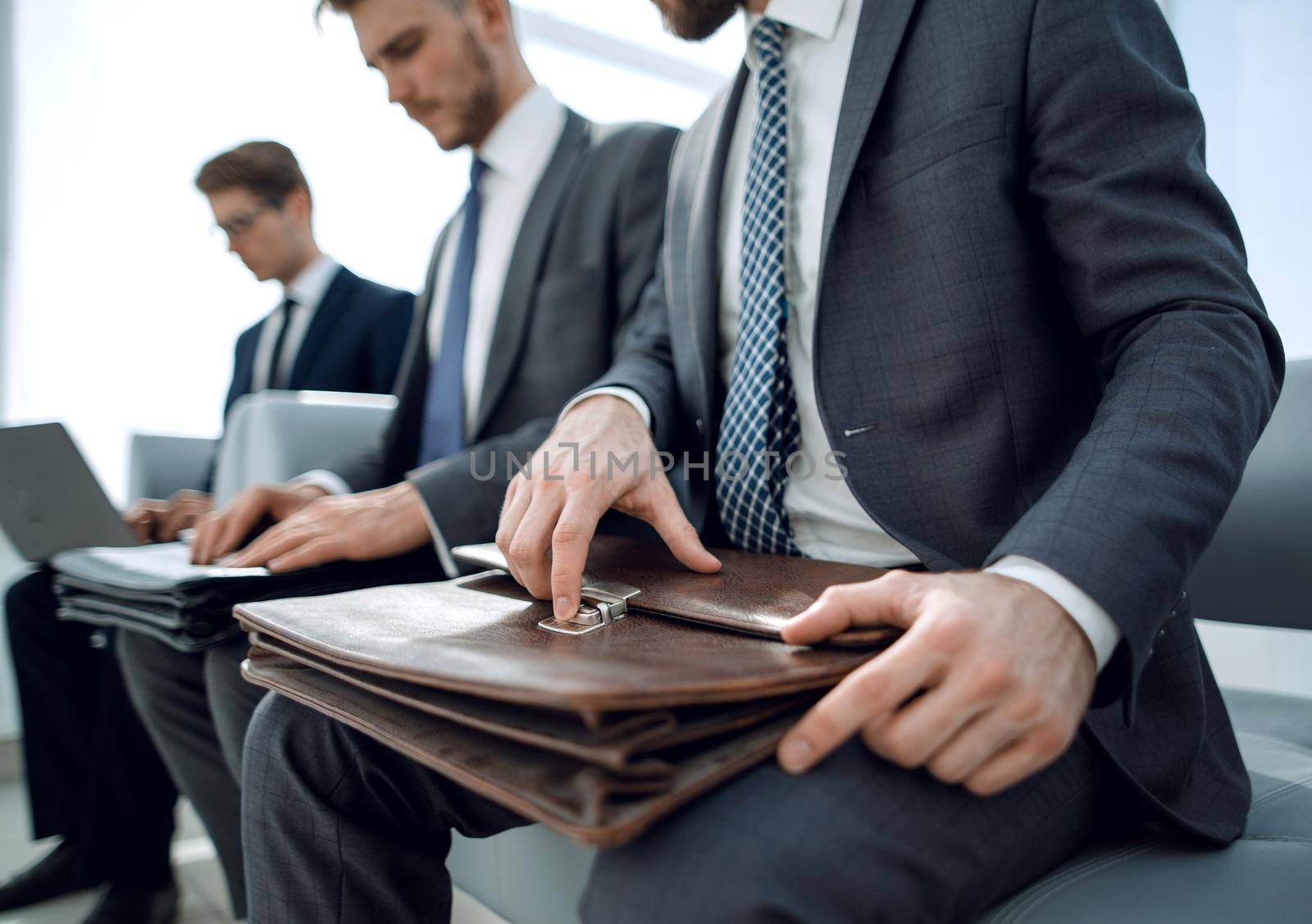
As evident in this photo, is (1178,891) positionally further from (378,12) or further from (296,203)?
(296,203)

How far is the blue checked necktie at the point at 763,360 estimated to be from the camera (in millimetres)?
743

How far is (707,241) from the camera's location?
85cm

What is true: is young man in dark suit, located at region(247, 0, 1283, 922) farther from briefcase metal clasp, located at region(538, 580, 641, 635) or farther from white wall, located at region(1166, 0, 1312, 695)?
white wall, located at region(1166, 0, 1312, 695)

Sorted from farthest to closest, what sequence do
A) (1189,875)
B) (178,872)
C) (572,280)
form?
1. (178,872)
2. (572,280)
3. (1189,875)

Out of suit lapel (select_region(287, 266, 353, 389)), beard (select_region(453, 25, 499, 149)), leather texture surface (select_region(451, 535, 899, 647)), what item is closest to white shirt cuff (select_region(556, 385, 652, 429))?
leather texture surface (select_region(451, 535, 899, 647))

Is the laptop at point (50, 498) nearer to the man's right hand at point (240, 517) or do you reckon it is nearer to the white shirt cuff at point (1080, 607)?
the man's right hand at point (240, 517)

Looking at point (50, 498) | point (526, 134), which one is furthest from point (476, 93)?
point (50, 498)

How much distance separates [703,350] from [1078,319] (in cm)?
36

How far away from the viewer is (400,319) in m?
2.00

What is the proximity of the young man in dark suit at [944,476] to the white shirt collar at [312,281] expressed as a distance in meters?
1.64

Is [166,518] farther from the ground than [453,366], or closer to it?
closer to it

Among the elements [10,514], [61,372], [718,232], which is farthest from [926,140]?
[61,372]

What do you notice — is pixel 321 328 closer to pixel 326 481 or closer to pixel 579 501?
pixel 326 481

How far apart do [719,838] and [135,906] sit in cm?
132
